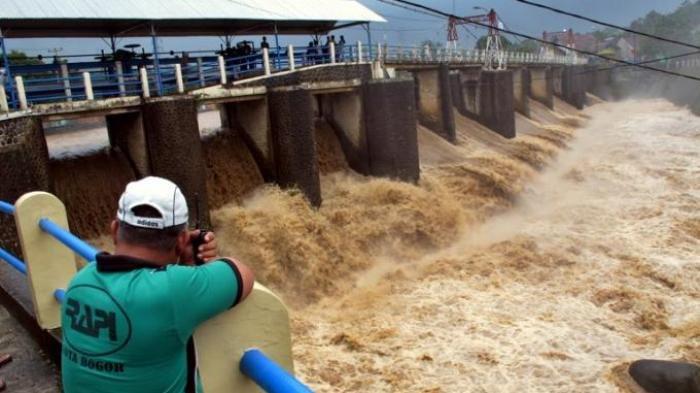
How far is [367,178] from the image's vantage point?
1636 cm

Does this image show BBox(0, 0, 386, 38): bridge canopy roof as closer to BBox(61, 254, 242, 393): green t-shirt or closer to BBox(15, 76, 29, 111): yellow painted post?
BBox(15, 76, 29, 111): yellow painted post

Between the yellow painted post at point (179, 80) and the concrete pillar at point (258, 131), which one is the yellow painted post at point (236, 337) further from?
the concrete pillar at point (258, 131)

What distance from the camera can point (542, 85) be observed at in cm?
4259

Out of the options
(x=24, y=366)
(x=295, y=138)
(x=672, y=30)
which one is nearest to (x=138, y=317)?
(x=24, y=366)

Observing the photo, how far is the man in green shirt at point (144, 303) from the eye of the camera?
1778mm

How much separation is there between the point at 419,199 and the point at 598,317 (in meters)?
6.14

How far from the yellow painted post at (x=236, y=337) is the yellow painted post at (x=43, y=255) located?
2434mm

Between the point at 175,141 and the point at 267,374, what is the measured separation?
10.1 m

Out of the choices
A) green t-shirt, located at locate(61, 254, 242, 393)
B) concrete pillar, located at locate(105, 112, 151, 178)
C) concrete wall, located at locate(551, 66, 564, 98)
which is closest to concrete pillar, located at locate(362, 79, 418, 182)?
concrete pillar, located at locate(105, 112, 151, 178)

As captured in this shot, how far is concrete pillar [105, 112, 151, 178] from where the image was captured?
467 inches

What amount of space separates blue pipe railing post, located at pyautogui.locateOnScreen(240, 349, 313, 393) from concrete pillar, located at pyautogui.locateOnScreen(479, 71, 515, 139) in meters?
25.2

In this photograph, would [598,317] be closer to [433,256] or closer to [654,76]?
[433,256]

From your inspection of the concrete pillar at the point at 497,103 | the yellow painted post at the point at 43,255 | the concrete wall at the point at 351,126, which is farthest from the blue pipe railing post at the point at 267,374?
the concrete pillar at the point at 497,103

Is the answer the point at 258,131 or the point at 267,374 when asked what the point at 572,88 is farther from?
the point at 267,374
